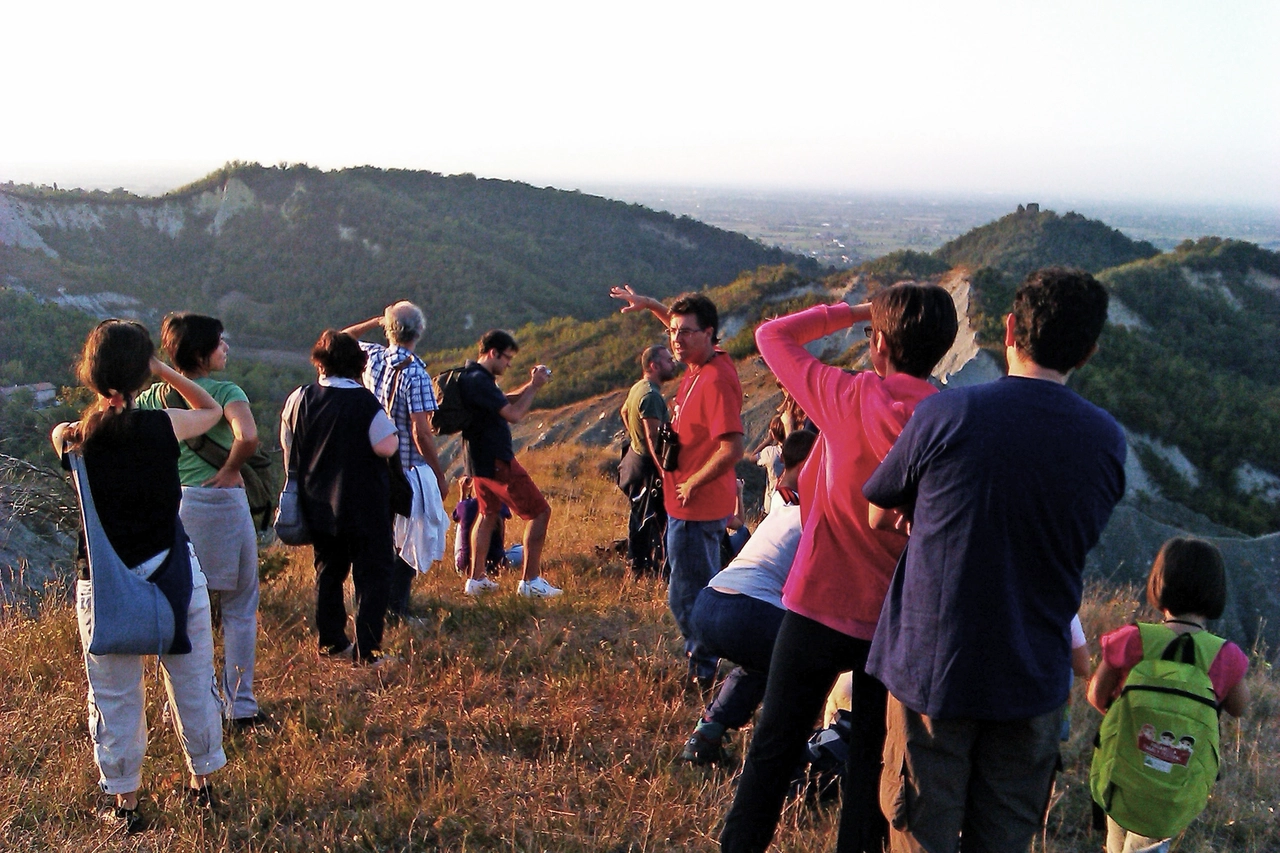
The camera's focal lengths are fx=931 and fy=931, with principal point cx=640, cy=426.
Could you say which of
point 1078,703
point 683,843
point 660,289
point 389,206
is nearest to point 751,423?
point 1078,703

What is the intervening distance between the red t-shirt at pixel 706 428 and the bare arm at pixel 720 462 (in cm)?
3

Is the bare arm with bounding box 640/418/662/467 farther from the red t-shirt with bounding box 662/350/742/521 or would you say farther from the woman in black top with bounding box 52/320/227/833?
the woman in black top with bounding box 52/320/227/833

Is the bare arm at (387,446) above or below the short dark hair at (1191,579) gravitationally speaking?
below

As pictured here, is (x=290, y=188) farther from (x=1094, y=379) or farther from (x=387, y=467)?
(x=387, y=467)


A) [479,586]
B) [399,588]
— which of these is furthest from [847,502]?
[479,586]

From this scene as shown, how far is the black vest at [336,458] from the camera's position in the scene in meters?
4.21

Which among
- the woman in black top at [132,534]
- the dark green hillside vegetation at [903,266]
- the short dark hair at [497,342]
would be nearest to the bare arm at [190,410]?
the woman in black top at [132,534]

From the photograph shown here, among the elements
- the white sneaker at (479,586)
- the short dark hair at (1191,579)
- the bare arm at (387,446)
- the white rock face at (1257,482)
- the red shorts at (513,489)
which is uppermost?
the short dark hair at (1191,579)

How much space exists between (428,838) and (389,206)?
234 feet

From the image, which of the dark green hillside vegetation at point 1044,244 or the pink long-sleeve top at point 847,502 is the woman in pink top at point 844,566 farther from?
the dark green hillside vegetation at point 1044,244

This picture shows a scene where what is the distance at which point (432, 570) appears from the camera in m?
7.01

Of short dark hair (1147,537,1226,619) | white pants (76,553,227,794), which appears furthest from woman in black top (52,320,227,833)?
short dark hair (1147,537,1226,619)

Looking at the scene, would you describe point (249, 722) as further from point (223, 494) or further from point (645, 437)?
point (645, 437)

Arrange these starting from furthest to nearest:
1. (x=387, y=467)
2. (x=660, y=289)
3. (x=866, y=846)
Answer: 1. (x=660, y=289)
2. (x=387, y=467)
3. (x=866, y=846)
